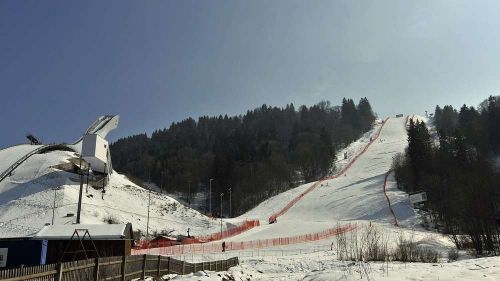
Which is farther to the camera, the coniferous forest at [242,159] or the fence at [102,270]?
the coniferous forest at [242,159]

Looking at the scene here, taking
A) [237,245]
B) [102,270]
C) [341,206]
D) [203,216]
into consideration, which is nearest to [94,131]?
[203,216]

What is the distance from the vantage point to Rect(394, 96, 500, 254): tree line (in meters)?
45.3

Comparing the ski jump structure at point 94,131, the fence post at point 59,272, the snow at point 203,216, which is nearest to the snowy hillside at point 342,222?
the snow at point 203,216

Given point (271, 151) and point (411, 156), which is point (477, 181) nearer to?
point (411, 156)

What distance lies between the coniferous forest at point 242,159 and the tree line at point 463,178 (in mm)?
35442

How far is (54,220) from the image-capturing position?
63312 mm

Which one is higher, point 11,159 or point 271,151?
point 271,151

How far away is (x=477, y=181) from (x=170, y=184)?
360ft

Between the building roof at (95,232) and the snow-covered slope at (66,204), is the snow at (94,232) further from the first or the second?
the snow-covered slope at (66,204)

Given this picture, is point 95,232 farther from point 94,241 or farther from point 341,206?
point 341,206

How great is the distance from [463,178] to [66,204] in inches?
2434

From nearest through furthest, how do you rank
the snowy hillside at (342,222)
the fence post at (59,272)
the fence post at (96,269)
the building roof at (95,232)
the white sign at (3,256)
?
the fence post at (59,272) → the fence post at (96,269) → the snowy hillside at (342,222) → the white sign at (3,256) → the building roof at (95,232)

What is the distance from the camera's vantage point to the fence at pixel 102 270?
11.8 m

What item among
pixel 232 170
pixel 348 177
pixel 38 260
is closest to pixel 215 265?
pixel 38 260
